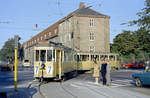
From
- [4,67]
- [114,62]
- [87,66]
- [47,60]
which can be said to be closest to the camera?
[47,60]

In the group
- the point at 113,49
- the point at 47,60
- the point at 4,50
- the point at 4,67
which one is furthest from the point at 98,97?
the point at 4,50

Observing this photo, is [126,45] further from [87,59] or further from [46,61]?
[46,61]

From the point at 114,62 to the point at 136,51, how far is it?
20.2 metres

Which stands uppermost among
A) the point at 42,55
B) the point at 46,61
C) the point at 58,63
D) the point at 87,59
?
the point at 42,55

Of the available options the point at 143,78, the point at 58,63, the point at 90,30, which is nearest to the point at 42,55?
the point at 58,63

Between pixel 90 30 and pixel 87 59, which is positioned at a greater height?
pixel 90 30

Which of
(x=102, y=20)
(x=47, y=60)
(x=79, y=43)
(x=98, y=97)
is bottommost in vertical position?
(x=98, y=97)

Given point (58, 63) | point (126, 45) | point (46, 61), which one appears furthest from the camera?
point (126, 45)

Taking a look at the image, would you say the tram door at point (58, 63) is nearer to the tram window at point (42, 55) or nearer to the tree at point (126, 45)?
the tram window at point (42, 55)

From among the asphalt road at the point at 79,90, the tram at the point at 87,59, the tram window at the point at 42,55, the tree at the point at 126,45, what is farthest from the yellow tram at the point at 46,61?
the tree at the point at 126,45

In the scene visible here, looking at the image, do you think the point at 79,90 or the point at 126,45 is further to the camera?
the point at 126,45

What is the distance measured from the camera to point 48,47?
18156 mm

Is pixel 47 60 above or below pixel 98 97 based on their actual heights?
above

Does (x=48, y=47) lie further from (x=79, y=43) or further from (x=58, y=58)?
(x=79, y=43)
